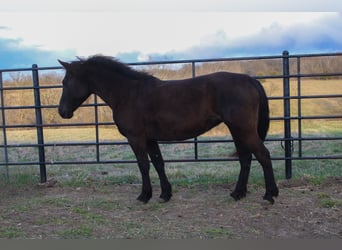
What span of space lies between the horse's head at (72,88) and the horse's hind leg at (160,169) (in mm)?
1114

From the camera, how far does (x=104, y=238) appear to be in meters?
3.55

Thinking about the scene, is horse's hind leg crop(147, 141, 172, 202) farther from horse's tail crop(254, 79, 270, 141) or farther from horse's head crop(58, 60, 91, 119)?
horse's tail crop(254, 79, 270, 141)

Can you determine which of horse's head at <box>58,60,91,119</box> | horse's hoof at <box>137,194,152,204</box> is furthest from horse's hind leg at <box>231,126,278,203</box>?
horse's head at <box>58,60,91,119</box>

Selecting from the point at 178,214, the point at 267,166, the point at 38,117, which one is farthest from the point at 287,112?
the point at 38,117

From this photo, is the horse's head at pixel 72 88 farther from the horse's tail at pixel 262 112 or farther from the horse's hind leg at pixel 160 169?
the horse's tail at pixel 262 112

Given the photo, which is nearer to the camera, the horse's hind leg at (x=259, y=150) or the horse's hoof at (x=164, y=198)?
the horse's hind leg at (x=259, y=150)

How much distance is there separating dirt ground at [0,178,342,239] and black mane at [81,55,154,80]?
1.66 m

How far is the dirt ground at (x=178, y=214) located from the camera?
144 inches

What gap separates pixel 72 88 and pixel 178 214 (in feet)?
6.99

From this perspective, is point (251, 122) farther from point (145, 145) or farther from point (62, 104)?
point (62, 104)

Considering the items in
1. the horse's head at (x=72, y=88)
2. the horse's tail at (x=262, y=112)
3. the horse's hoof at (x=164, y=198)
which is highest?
the horse's head at (x=72, y=88)

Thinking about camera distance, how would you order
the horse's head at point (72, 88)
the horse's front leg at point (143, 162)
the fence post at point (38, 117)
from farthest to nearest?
the fence post at point (38, 117) → the horse's head at point (72, 88) → the horse's front leg at point (143, 162)

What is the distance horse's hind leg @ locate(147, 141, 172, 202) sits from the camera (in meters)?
4.80

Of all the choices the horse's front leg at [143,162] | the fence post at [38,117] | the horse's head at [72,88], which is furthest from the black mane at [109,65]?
the fence post at [38,117]
